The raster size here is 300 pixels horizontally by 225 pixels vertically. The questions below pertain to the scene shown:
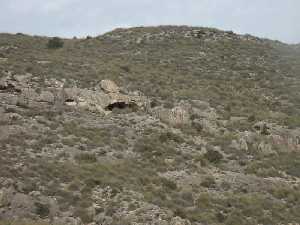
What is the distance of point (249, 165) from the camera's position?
103ft

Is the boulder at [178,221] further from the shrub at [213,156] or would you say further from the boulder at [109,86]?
the boulder at [109,86]

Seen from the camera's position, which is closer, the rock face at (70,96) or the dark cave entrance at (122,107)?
the rock face at (70,96)

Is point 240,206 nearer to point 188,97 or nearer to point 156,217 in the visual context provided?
point 156,217

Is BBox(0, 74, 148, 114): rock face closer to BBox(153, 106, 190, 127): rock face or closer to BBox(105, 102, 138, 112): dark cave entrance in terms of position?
BBox(105, 102, 138, 112): dark cave entrance

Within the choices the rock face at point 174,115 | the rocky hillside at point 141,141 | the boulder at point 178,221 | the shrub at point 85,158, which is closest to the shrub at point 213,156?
the rocky hillside at point 141,141

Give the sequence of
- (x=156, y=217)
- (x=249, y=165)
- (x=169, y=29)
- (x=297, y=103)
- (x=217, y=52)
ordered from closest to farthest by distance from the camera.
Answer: (x=156, y=217) < (x=249, y=165) < (x=297, y=103) < (x=217, y=52) < (x=169, y=29)

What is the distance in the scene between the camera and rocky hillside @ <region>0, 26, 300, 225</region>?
24.2 metres

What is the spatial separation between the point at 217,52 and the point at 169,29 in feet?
40.6

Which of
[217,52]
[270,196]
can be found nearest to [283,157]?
[270,196]

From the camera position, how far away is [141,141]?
32.3 m

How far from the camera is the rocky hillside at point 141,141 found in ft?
79.4

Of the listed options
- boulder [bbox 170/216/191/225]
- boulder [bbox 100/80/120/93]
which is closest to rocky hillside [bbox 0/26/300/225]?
boulder [bbox 170/216/191/225]

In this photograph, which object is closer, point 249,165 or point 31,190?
point 31,190

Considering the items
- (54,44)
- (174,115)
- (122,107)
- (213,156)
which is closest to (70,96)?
(122,107)
